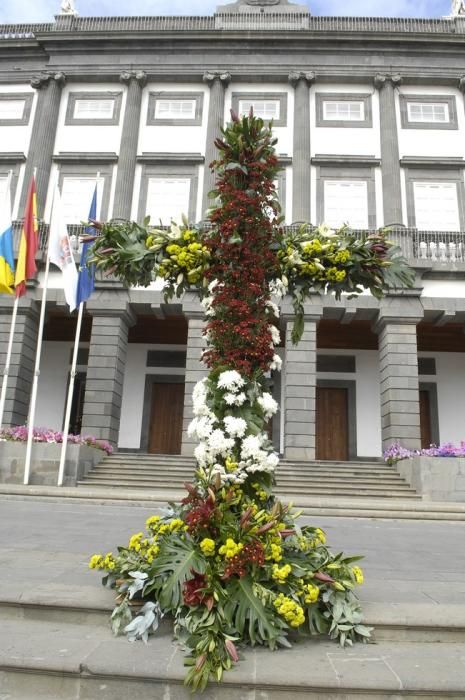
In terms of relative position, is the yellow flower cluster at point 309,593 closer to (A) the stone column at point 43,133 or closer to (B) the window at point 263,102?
(A) the stone column at point 43,133

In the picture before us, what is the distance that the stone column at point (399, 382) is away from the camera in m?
15.9

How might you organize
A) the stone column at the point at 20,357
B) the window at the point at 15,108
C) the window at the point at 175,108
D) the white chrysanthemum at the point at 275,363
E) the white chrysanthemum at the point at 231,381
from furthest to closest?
the window at the point at 15,108 < the window at the point at 175,108 < the stone column at the point at 20,357 < the white chrysanthemum at the point at 275,363 < the white chrysanthemum at the point at 231,381

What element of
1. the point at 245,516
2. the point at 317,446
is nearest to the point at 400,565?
the point at 245,516

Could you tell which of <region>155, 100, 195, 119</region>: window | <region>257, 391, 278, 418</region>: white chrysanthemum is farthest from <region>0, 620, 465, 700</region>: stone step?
<region>155, 100, 195, 119</region>: window

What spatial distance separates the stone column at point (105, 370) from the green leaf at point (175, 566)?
1313 centimetres

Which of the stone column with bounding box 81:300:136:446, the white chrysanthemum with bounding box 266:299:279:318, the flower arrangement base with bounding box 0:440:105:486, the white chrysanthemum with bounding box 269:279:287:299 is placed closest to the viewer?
the white chrysanthemum with bounding box 266:299:279:318

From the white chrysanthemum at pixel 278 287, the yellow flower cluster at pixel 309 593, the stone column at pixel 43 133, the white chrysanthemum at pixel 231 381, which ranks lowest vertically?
the yellow flower cluster at pixel 309 593

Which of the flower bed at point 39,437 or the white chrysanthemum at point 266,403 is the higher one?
the flower bed at point 39,437

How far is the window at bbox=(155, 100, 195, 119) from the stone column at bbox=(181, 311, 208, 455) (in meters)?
7.59

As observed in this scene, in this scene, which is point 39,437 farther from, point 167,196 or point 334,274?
point 334,274

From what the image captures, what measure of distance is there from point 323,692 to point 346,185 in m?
17.7

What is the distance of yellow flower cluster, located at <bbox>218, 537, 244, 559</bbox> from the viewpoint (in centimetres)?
340

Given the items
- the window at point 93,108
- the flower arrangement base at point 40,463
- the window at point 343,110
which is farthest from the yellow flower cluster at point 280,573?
the window at point 93,108

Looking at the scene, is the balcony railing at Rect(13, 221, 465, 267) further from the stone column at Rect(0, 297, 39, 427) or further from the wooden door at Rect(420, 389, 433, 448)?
the wooden door at Rect(420, 389, 433, 448)
